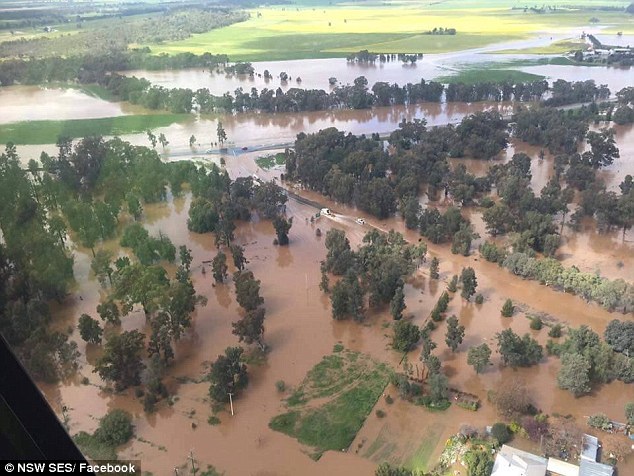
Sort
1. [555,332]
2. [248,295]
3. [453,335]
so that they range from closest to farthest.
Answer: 1. [453,335]
2. [555,332]
3. [248,295]

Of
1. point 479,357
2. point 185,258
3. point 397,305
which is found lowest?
point 479,357

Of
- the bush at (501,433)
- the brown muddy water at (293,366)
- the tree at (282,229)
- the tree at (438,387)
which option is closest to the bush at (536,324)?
the brown muddy water at (293,366)

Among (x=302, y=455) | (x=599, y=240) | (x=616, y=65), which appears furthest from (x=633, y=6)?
(x=302, y=455)

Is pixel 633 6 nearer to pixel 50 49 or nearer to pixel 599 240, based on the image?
pixel 599 240

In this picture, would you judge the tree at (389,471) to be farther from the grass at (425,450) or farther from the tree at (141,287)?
the tree at (141,287)

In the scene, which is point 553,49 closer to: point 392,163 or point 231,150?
point 392,163

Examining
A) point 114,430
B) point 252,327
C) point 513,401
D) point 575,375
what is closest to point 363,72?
point 252,327
